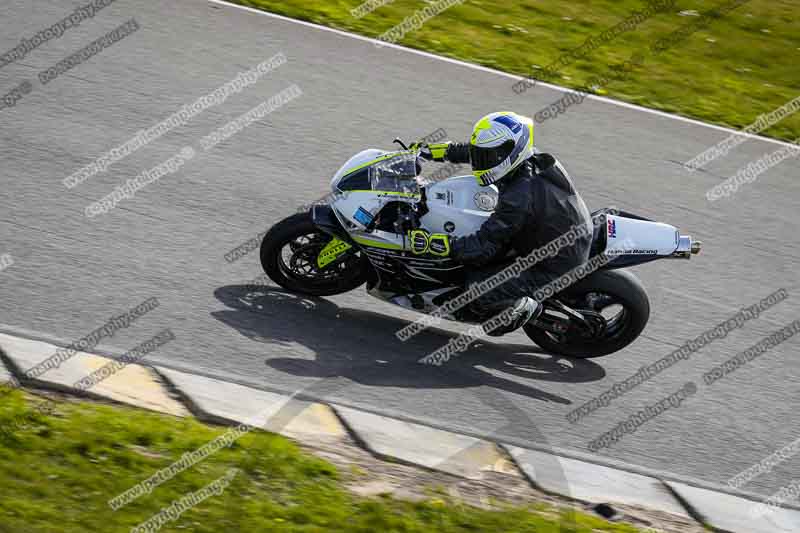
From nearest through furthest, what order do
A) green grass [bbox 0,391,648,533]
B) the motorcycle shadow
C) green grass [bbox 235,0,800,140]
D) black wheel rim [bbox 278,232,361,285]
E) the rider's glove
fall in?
green grass [bbox 0,391,648,533] < the motorcycle shadow < black wheel rim [bbox 278,232,361,285] < the rider's glove < green grass [bbox 235,0,800,140]

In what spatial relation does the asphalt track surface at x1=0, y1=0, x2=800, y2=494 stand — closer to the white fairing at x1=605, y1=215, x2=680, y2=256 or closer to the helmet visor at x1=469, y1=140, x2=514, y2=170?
the white fairing at x1=605, y1=215, x2=680, y2=256

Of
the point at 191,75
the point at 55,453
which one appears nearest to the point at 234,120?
the point at 191,75

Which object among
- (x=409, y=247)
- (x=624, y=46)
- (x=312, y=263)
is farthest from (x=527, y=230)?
(x=624, y=46)

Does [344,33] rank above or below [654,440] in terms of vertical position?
above

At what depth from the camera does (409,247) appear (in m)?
7.40

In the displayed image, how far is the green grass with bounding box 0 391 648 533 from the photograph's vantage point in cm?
533

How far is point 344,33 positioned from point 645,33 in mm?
4673

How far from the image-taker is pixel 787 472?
23.5 ft

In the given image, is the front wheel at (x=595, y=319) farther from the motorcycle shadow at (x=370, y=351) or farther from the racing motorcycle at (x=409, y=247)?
the motorcycle shadow at (x=370, y=351)

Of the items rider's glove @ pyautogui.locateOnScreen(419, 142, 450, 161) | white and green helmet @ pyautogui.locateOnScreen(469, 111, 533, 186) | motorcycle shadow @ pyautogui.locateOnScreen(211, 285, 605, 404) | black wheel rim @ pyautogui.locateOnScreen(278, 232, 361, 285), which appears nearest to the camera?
white and green helmet @ pyautogui.locateOnScreen(469, 111, 533, 186)

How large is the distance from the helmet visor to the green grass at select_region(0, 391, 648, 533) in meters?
2.41

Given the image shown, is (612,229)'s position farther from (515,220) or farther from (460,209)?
(460,209)

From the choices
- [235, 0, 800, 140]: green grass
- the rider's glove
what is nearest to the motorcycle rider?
the rider's glove

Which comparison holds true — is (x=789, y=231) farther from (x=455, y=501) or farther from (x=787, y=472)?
(x=455, y=501)
